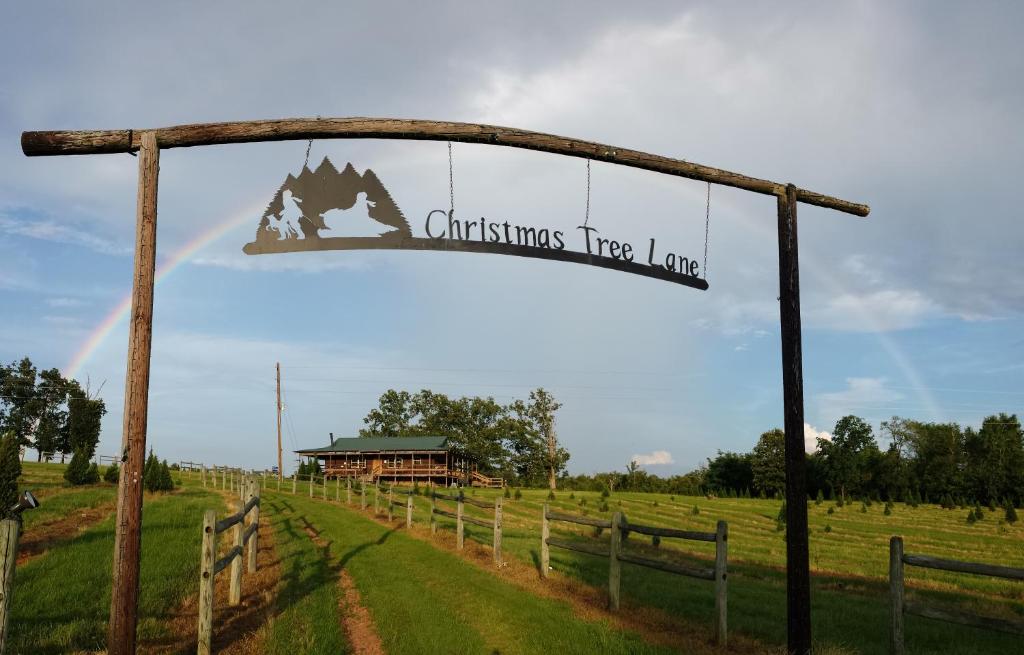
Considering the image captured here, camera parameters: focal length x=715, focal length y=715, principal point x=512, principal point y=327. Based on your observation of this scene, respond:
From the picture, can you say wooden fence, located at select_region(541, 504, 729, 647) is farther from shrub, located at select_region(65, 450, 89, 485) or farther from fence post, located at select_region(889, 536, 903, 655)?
shrub, located at select_region(65, 450, 89, 485)

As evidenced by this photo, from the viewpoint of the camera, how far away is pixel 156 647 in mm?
8258

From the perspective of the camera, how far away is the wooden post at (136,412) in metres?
6.91

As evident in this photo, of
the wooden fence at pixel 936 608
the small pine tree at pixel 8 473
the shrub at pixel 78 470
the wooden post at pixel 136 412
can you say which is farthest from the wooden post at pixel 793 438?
the shrub at pixel 78 470

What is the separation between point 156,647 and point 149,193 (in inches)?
203

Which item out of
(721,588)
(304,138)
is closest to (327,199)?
(304,138)

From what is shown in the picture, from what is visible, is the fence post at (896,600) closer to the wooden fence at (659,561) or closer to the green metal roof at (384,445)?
the wooden fence at (659,561)

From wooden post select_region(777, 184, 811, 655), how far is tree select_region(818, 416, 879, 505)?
208 feet

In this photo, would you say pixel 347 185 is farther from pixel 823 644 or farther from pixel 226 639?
pixel 823 644

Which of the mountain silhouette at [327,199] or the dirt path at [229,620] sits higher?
the mountain silhouette at [327,199]

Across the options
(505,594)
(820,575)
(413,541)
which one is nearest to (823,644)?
(505,594)

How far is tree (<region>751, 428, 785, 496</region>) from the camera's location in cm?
8194

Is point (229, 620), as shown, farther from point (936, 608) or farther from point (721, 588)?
point (936, 608)

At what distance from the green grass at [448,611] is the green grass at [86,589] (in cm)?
203

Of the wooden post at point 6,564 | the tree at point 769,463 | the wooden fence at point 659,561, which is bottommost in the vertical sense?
the tree at point 769,463
